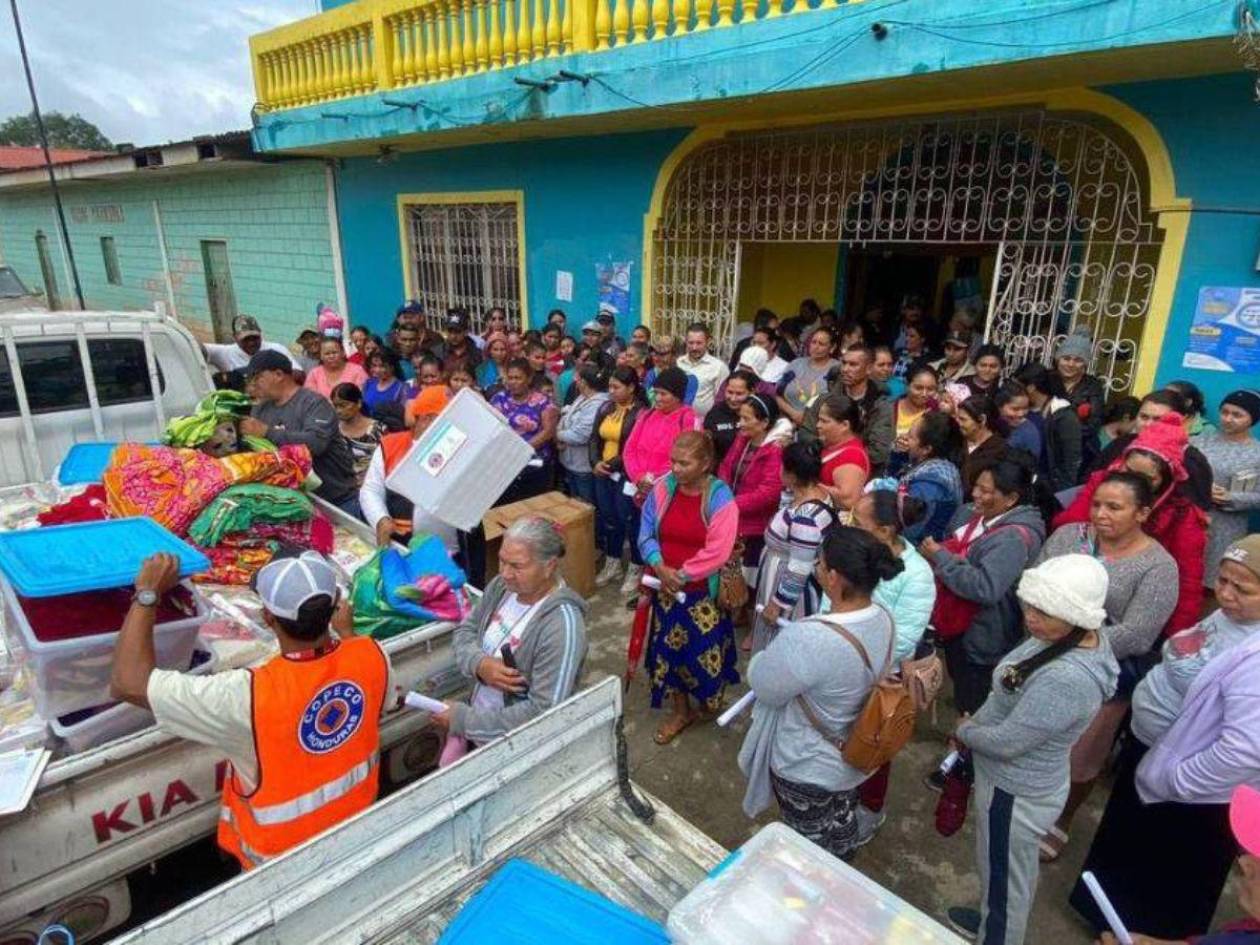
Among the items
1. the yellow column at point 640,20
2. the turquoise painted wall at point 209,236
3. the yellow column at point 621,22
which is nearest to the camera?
the yellow column at point 640,20

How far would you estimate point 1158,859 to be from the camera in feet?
7.75

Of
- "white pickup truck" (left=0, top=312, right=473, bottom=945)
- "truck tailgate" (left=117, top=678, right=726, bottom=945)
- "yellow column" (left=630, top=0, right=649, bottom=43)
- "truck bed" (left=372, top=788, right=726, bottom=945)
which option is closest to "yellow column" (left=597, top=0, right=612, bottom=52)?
"yellow column" (left=630, top=0, right=649, bottom=43)

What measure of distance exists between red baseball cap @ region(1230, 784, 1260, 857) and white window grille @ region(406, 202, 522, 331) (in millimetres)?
8247

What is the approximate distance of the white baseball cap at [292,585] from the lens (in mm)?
1811

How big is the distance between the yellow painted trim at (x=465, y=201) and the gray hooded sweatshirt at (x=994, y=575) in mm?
6778

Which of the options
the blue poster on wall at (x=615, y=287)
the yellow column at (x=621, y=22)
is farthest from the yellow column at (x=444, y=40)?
the blue poster on wall at (x=615, y=287)

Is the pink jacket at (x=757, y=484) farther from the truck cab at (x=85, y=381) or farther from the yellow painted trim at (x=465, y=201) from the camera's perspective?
the yellow painted trim at (x=465, y=201)

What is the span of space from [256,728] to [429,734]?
47.7 inches

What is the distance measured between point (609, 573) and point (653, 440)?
1307 millimetres

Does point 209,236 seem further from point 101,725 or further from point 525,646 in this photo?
point 525,646

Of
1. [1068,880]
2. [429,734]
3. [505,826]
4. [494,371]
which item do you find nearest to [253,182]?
[494,371]

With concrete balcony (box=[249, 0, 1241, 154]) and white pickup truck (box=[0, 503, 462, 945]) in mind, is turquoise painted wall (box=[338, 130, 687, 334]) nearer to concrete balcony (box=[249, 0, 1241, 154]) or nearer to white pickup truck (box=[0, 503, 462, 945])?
concrete balcony (box=[249, 0, 1241, 154])

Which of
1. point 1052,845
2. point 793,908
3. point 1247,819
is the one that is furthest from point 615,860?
point 1052,845

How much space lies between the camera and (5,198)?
1956 centimetres
